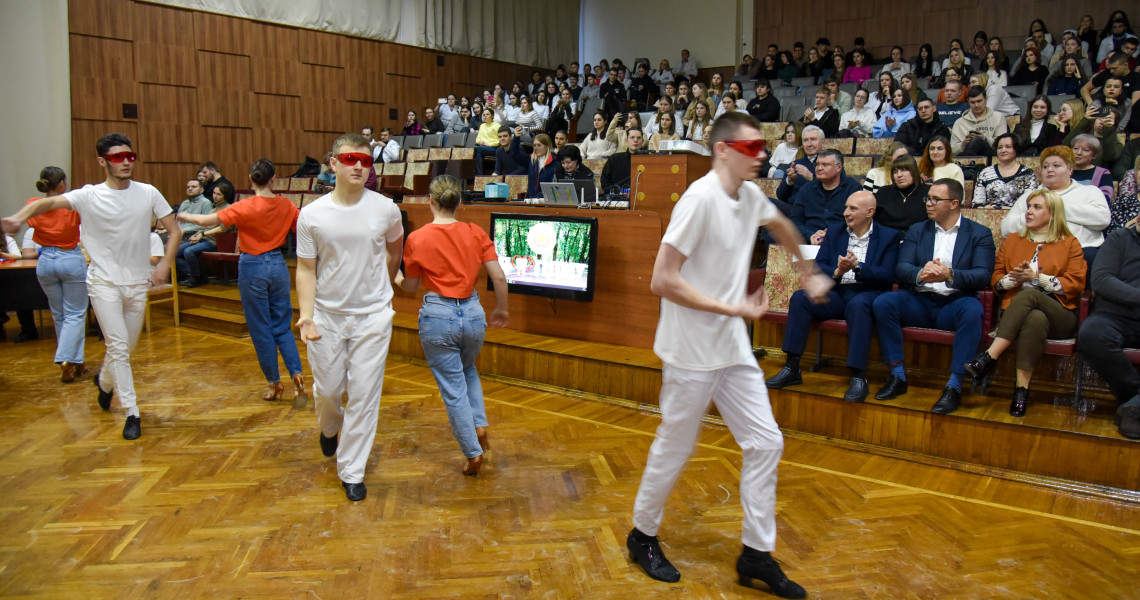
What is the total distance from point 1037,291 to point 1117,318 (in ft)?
1.18

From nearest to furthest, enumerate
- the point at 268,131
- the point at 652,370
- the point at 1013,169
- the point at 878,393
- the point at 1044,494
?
the point at 1044,494
the point at 878,393
the point at 652,370
the point at 1013,169
the point at 268,131

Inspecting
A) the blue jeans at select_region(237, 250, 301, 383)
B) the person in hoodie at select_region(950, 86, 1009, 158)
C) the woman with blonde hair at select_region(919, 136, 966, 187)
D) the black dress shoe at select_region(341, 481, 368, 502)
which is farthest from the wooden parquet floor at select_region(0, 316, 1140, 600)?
the person in hoodie at select_region(950, 86, 1009, 158)

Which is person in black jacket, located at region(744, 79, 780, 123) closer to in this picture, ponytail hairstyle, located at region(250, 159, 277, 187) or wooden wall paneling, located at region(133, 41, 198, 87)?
ponytail hairstyle, located at region(250, 159, 277, 187)

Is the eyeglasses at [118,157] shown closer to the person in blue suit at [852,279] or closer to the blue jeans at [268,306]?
the blue jeans at [268,306]

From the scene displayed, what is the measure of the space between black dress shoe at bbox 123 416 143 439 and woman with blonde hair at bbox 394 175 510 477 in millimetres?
1930

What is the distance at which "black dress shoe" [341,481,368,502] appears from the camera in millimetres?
3350

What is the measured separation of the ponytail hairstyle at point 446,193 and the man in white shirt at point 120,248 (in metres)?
1.64

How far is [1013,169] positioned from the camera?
5.23 metres

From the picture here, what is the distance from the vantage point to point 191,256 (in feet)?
28.1

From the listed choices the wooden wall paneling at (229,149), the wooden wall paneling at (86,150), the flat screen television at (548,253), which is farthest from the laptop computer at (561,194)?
the wooden wall paneling at (229,149)

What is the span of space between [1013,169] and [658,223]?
252 centimetres

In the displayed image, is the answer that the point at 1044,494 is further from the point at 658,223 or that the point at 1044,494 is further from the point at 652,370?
the point at 658,223

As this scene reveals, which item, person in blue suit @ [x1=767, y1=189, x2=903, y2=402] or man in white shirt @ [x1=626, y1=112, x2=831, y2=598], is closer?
man in white shirt @ [x1=626, y1=112, x2=831, y2=598]

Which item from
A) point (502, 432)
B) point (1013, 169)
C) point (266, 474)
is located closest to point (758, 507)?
point (502, 432)
